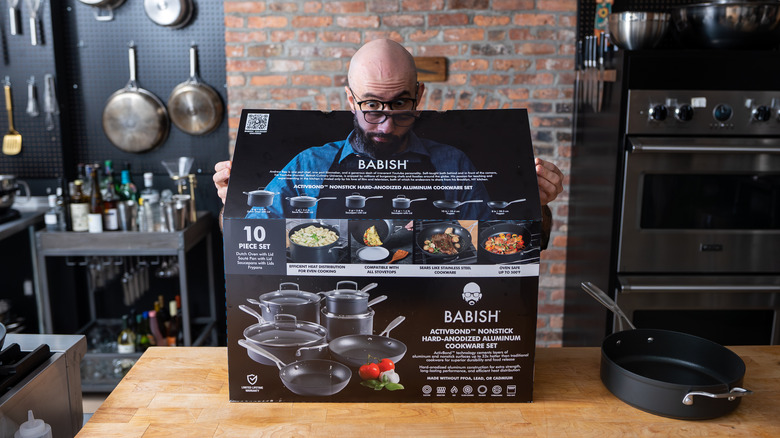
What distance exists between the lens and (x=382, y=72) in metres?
1.70

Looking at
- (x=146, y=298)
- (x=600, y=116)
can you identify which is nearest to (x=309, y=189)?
(x=600, y=116)

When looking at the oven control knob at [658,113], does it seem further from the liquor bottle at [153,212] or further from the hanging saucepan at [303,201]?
the liquor bottle at [153,212]

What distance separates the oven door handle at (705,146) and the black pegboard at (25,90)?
9.58 ft

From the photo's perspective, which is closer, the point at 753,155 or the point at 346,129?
the point at 346,129

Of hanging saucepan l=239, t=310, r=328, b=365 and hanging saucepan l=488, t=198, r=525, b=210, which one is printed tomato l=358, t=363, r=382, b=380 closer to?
hanging saucepan l=239, t=310, r=328, b=365

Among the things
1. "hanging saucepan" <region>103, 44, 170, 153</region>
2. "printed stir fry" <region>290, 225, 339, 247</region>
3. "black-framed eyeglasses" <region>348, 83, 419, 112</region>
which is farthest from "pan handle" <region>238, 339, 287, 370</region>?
"hanging saucepan" <region>103, 44, 170, 153</region>

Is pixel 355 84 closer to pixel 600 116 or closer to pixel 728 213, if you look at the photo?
pixel 600 116

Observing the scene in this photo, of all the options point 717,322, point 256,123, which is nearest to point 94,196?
point 256,123

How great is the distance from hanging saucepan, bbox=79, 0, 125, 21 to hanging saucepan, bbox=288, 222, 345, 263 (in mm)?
2707

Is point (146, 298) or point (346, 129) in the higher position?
point (346, 129)

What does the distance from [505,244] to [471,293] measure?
11 centimetres

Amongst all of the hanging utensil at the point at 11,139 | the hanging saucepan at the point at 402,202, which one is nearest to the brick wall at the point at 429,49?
the hanging utensil at the point at 11,139

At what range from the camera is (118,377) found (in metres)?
3.13

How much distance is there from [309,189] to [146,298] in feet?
9.20
